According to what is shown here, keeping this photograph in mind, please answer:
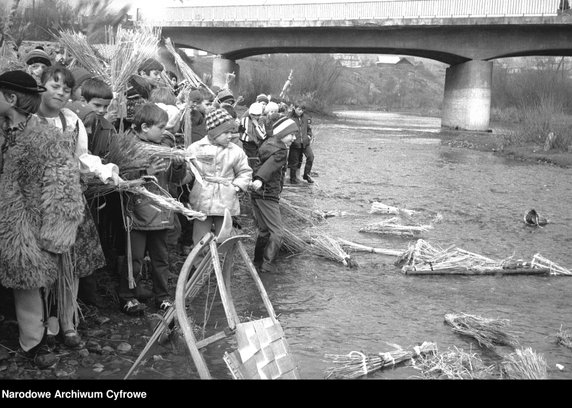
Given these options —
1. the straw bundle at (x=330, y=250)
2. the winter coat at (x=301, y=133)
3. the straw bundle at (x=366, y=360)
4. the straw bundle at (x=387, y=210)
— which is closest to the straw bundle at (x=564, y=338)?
the straw bundle at (x=366, y=360)

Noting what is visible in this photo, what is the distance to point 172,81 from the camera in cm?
923

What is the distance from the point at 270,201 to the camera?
714 centimetres

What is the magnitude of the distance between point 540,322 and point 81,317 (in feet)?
13.1

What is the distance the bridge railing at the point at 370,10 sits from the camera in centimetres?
3594

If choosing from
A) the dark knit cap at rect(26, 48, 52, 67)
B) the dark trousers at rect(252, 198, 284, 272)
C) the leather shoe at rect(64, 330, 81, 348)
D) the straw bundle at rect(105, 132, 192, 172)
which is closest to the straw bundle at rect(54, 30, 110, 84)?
the dark knit cap at rect(26, 48, 52, 67)

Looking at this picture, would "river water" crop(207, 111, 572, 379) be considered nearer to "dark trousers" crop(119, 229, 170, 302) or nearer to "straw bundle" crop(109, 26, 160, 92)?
"dark trousers" crop(119, 229, 170, 302)

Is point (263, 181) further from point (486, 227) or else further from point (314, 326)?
point (486, 227)

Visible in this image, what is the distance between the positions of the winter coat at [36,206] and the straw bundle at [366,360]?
197 cm

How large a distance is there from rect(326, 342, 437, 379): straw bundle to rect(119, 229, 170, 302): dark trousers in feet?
5.11

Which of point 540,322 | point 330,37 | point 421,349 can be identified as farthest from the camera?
point 330,37

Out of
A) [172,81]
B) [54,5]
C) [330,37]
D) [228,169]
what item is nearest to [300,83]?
[330,37]

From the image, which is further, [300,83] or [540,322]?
[300,83]
